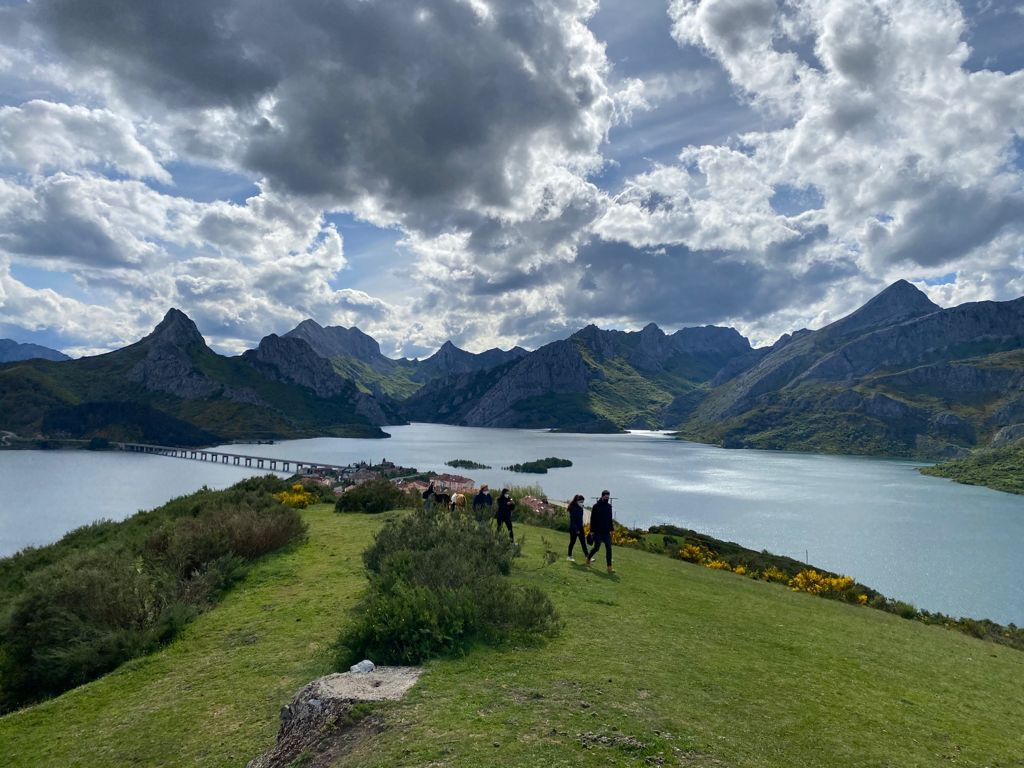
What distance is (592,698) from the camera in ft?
25.5

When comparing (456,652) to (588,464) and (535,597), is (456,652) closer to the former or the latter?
(535,597)

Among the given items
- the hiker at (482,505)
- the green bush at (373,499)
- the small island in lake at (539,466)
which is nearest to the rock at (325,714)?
the hiker at (482,505)

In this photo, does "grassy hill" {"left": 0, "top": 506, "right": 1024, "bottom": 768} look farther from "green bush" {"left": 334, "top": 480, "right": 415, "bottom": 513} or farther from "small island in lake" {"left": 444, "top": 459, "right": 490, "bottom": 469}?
"small island in lake" {"left": 444, "top": 459, "right": 490, "bottom": 469}

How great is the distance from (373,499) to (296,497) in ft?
16.7

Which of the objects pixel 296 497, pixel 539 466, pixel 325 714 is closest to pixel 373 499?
pixel 296 497

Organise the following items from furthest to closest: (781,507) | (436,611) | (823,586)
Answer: (781,507) < (823,586) < (436,611)

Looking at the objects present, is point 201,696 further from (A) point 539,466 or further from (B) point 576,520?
(A) point 539,466

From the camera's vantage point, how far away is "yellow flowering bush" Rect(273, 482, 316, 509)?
1266 inches

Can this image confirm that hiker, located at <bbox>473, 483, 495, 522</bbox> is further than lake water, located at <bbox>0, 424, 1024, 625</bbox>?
No

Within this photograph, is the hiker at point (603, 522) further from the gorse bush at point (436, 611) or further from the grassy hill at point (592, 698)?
the gorse bush at point (436, 611)

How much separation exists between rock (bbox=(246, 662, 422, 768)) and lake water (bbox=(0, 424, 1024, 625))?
5322cm

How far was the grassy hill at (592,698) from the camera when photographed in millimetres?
6672

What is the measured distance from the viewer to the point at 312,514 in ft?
98.9

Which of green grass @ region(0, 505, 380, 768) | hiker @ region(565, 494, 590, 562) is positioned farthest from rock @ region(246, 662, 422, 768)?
hiker @ region(565, 494, 590, 562)
